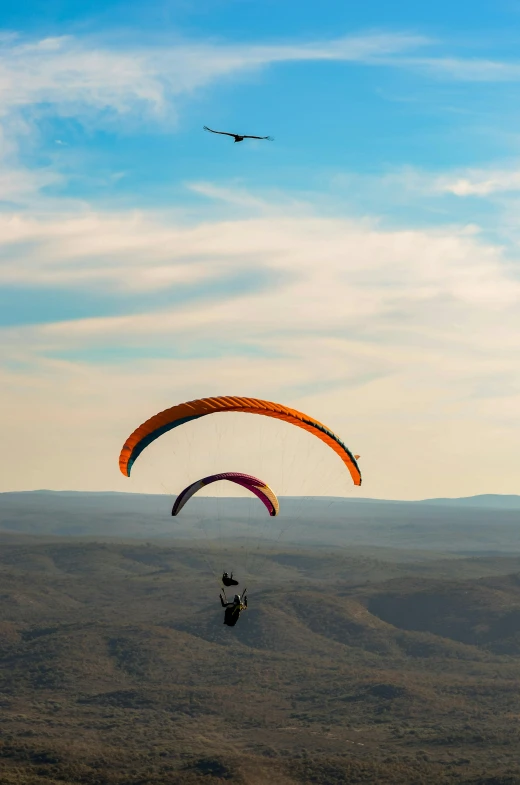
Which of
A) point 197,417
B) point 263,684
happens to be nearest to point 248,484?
point 197,417

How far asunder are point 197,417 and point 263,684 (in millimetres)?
87730

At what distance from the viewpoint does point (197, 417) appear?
39.4 m

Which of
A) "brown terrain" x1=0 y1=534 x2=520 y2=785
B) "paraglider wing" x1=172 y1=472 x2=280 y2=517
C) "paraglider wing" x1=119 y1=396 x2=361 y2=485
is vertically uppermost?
"paraglider wing" x1=119 y1=396 x2=361 y2=485

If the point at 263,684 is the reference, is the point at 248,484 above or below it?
above

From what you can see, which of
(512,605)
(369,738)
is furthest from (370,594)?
(369,738)

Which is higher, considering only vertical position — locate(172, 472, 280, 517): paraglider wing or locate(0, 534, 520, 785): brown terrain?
locate(172, 472, 280, 517): paraglider wing

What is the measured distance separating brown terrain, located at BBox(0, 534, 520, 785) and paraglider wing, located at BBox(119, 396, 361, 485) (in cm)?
4380

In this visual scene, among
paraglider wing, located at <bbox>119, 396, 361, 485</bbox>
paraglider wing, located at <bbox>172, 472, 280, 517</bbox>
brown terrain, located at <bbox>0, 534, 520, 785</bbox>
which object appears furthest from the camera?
brown terrain, located at <bbox>0, 534, 520, 785</bbox>

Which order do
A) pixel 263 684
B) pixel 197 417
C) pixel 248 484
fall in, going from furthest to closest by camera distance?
pixel 263 684 → pixel 248 484 → pixel 197 417

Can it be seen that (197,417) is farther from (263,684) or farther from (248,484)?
(263,684)

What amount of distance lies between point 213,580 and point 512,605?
62397 millimetres

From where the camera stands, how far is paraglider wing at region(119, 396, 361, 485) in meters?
39.2

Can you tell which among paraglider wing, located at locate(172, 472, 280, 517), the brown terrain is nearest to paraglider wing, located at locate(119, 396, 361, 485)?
paraglider wing, located at locate(172, 472, 280, 517)

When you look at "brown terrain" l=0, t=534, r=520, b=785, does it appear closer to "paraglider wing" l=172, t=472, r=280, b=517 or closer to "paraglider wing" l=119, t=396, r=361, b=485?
"paraglider wing" l=172, t=472, r=280, b=517
